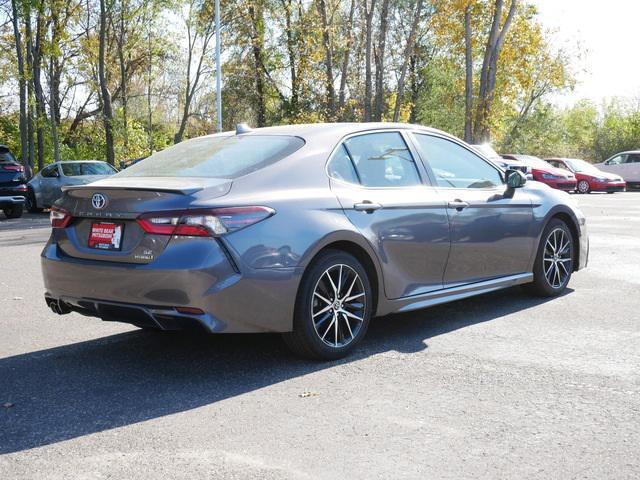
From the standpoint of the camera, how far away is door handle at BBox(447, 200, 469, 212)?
6065mm

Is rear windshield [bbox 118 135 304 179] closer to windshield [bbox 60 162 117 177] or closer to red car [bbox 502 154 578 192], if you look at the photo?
windshield [bbox 60 162 117 177]

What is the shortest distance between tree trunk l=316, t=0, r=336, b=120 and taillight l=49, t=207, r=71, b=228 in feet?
99.4

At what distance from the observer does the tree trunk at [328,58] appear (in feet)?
113

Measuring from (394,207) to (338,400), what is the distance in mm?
1699

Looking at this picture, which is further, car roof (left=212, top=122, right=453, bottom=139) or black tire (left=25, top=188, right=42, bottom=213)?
black tire (left=25, top=188, right=42, bottom=213)

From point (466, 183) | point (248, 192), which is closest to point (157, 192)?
point (248, 192)

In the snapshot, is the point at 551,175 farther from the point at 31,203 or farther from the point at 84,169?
the point at 31,203

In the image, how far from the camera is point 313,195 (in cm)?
509

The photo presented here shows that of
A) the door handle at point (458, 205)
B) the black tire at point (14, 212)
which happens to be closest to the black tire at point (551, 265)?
the door handle at point (458, 205)

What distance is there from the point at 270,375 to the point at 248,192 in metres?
1.13

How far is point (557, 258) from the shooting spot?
7.36 meters

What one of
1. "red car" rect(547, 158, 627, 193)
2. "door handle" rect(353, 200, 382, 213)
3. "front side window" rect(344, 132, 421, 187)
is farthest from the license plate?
"red car" rect(547, 158, 627, 193)

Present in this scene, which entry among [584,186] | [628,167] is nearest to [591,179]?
[584,186]

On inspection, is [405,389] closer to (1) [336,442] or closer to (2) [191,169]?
(1) [336,442]
